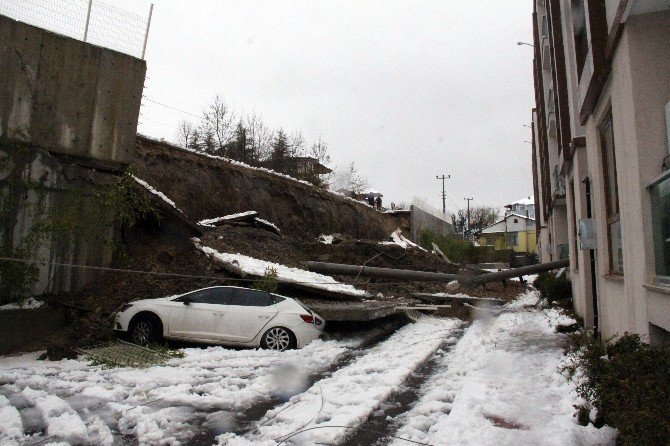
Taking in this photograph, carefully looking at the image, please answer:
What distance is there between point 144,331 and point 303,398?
5391 millimetres

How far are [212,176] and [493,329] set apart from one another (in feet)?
50.4

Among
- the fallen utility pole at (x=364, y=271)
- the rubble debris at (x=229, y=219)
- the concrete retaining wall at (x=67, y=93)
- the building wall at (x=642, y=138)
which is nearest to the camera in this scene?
the building wall at (x=642, y=138)

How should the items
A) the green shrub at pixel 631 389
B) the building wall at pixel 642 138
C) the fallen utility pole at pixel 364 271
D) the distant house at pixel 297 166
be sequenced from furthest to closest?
the distant house at pixel 297 166 < the fallen utility pole at pixel 364 271 < the building wall at pixel 642 138 < the green shrub at pixel 631 389

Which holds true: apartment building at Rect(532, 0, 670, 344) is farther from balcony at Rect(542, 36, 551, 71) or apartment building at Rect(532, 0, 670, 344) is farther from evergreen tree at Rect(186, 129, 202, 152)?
evergreen tree at Rect(186, 129, 202, 152)

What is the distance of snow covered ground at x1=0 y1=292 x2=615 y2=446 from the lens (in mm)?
5012

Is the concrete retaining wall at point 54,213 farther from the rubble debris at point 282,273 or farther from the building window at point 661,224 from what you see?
the building window at point 661,224

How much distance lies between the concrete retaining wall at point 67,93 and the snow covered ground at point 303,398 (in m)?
4.85

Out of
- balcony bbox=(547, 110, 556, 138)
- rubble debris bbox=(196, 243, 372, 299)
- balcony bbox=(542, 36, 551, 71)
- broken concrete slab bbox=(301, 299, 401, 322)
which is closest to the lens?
broken concrete slab bbox=(301, 299, 401, 322)

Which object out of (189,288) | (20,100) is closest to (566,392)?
(189,288)

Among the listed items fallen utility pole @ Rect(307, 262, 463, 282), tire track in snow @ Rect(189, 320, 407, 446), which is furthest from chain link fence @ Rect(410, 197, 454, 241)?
tire track in snow @ Rect(189, 320, 407, 446)

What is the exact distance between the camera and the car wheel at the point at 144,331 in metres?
10.4

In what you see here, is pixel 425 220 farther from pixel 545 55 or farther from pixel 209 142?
pixel 545 55

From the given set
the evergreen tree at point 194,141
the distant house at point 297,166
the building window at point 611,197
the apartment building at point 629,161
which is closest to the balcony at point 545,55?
the apartment building at point 629,161

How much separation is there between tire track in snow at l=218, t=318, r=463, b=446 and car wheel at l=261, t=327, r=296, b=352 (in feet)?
5.20
